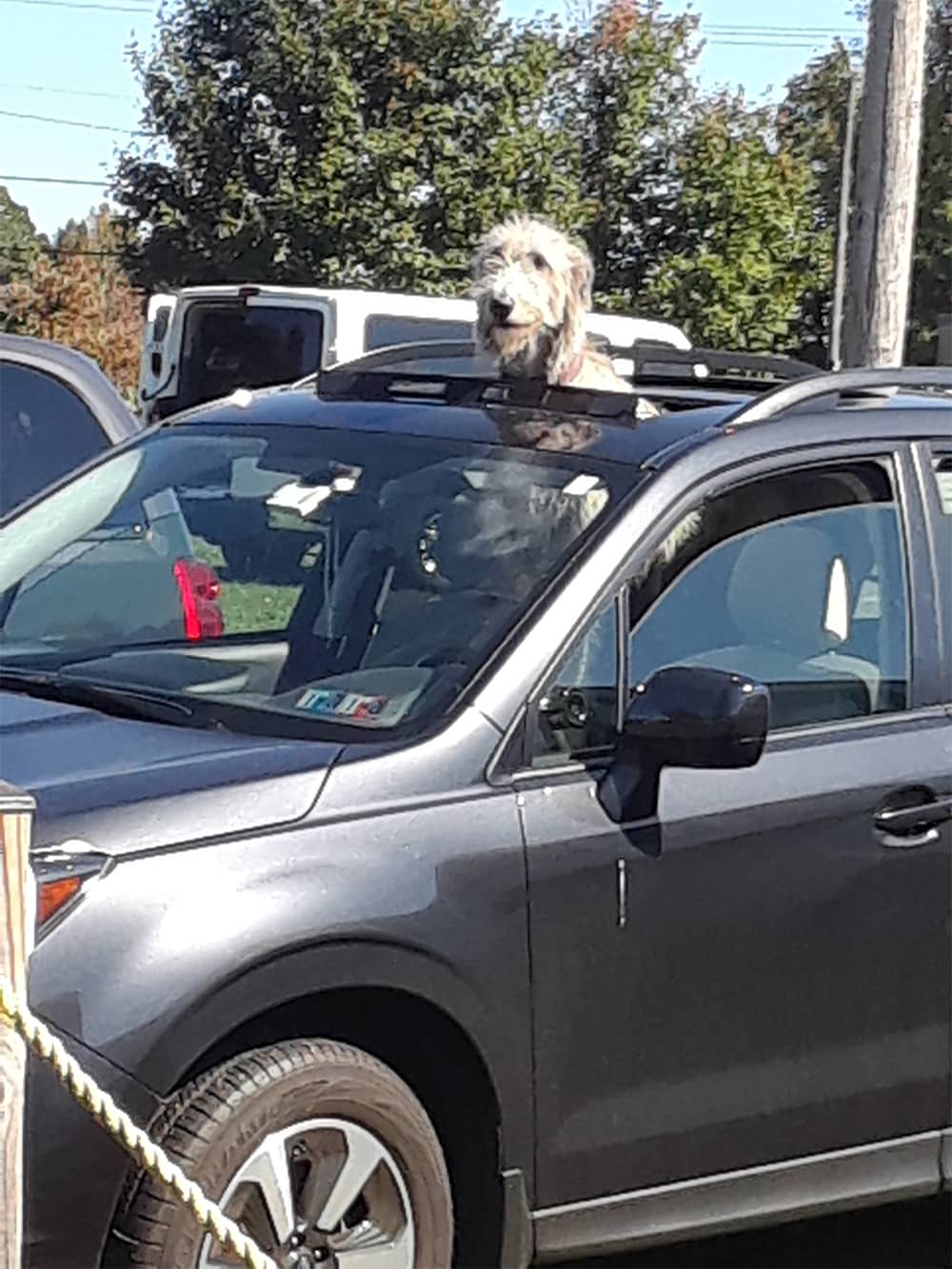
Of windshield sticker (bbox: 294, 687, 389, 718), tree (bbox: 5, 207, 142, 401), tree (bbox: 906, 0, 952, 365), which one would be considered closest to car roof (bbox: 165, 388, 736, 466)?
windshield sticker (bbox: 294, 687, 389, 718)

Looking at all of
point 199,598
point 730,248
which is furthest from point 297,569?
point 730,248

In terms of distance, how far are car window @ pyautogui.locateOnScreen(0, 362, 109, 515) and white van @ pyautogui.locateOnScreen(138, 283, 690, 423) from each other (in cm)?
695

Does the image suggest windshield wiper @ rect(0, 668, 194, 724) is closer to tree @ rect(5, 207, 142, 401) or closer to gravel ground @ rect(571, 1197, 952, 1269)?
gravel ground @ rect(571, 1197, 952, 1269)

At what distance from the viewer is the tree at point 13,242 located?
54.8m

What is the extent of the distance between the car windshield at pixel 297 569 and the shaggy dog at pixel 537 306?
1017mm

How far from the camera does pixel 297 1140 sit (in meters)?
3.58

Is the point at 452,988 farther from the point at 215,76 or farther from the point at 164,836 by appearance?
the point at 215,76

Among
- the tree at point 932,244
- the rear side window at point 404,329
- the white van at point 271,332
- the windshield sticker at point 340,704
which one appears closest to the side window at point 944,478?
the windshield sticker at point 340,704

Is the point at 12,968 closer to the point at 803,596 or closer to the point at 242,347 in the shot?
the point at 803,596

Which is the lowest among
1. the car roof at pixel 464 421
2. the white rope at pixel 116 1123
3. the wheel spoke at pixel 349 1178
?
the wheel spoke at pixel 349 1178

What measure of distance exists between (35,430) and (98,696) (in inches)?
136

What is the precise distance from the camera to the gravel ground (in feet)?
16.1

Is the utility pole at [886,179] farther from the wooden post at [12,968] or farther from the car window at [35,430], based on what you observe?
the wooden post at [12,968]

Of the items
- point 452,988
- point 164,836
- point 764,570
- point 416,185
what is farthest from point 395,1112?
point 416,185
